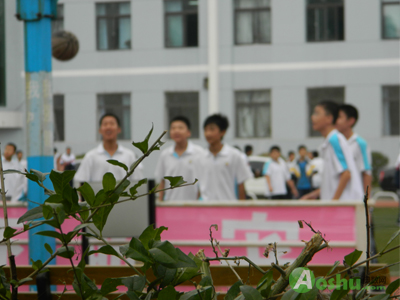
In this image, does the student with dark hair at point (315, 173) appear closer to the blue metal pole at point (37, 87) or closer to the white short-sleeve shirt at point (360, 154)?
the white short-sleeve shirt at point (360, 154)

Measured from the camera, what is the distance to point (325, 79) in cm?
1243

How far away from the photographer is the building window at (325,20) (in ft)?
40.8

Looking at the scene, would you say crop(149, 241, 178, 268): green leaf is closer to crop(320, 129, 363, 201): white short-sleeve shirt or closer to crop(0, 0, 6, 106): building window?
crop(0, 0, 6, 106): building window

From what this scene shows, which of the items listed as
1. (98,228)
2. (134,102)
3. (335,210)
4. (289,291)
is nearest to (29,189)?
(335,210)

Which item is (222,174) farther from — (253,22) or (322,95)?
(253,22)

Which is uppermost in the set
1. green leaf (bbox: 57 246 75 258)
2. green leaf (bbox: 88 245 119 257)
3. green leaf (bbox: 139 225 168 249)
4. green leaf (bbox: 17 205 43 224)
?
green leaf (bbox: 17 205 43 224)

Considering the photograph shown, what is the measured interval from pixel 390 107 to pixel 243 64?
11.0 feet

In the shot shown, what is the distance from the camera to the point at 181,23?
1223cm

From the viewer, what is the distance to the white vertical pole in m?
12.2

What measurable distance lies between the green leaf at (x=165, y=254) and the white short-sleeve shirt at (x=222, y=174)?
3.32 metres

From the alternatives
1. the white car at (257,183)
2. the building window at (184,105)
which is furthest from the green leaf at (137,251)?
the building window at (184,105)

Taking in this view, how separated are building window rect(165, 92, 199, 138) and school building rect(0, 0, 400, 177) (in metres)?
0.02

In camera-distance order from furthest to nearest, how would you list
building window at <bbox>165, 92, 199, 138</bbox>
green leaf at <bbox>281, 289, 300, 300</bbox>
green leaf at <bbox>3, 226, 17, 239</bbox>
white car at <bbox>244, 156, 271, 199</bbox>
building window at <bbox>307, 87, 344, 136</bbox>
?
1. building window at <bbox>307, 87, 344, 136</bbox>
2. building window at <bbox>165, 92, 199, 138</bbox>
3. white car at <bbox>244, 156, 271, 199</bbox>
4. green leaf at <bbox>3, 226, 17, 239</bbox>
5. green leaf at <bbox>281, 289, 300, 300</bbox>

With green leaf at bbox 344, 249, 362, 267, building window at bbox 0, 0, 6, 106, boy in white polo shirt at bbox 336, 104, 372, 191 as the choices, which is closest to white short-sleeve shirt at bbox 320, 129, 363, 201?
boy in white polo shirt at bbox 336, 104, 372, 191
